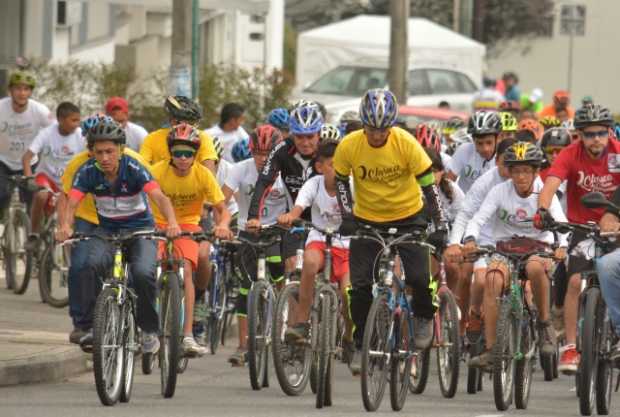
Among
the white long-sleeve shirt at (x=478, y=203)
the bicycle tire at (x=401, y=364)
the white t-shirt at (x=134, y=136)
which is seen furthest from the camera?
the white t-shirt at (x=134, y=136)

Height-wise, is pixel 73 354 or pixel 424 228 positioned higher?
pixel 424 228

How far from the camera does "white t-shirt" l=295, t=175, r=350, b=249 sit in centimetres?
1513

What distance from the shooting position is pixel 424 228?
1407 cm

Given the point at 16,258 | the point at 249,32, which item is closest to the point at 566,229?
the point at 16,258

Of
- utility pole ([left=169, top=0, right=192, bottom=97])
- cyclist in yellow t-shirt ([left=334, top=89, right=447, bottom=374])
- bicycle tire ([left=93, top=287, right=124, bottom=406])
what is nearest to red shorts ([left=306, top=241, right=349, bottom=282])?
cyclist in yellow t-shirt ([left=334, top=89, right=447, bottom=374])

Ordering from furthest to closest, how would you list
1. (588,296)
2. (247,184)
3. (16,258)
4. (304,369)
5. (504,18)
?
(504,18)
(16,258)
(247,184)
(304,369)
(588,296)

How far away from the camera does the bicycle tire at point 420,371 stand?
1433cm

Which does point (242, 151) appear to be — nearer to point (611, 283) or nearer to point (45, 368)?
point (45, 368)

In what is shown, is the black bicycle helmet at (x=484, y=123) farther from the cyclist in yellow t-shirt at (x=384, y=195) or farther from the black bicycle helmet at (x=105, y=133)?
the black bicycle helmet at (x=105, y=133)

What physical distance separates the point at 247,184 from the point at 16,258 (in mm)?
3980

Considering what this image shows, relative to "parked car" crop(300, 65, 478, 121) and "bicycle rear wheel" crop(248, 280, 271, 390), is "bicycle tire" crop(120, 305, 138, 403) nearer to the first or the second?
"bicycle rear wheel" crop(248, 280, 271, 390)

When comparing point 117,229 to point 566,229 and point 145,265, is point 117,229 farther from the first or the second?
point 566,229

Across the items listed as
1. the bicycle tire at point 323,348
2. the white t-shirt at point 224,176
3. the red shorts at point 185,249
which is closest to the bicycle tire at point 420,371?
the bicycle tire at point 323,348

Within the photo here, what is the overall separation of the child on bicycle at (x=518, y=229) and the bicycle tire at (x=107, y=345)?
7.98 feet
